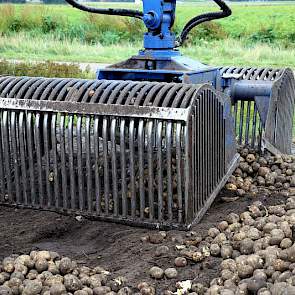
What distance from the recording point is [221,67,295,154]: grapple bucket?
260 inches

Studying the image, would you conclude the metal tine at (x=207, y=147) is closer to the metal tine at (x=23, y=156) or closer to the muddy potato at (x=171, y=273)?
the muddy potato at (x=171, y=273)

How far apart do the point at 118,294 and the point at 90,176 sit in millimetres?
1431

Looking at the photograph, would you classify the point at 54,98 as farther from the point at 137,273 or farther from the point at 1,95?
the point at 137,273

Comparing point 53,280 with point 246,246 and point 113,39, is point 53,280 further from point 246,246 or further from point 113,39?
point 113,39

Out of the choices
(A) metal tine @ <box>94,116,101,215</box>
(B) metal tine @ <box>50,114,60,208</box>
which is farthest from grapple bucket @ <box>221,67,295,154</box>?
(B) metal tine @ <box>50,114,60,208</box>

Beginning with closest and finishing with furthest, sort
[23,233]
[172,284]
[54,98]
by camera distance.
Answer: [172,284]
[23,233]
[54,98]

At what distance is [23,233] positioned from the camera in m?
4.82

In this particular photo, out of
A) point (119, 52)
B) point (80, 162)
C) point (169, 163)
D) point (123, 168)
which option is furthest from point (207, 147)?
point (119, 52)

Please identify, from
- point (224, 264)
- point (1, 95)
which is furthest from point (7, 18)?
point (224, 264)

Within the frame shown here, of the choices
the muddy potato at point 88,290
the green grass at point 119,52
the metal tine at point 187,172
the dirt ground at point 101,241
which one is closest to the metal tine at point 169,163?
the metal tine at point 187,172

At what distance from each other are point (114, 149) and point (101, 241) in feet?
2.31

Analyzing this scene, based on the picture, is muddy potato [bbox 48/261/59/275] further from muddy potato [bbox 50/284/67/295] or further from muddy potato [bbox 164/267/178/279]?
muddy potato [bbox 164/267/178/279]

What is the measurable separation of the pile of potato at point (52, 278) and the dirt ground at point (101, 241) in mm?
159

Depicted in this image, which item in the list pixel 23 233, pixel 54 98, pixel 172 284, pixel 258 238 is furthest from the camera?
pixel 54 98
